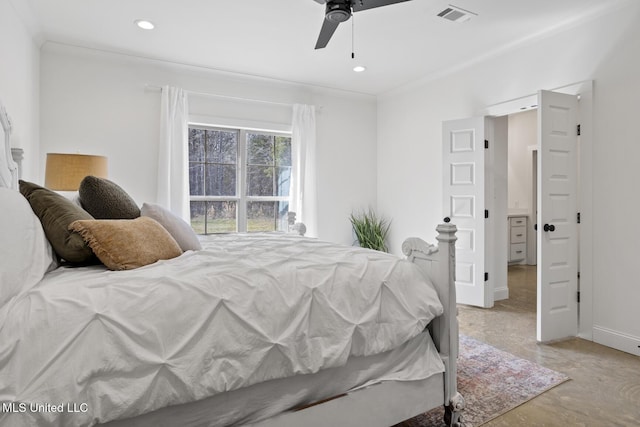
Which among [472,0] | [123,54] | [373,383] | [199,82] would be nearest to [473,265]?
[472,0]

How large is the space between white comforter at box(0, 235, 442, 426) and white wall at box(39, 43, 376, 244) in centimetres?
282

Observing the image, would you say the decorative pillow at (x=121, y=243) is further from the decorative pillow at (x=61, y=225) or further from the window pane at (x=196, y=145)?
the window pane at (x=196, y=145)

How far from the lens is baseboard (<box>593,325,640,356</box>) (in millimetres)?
2680

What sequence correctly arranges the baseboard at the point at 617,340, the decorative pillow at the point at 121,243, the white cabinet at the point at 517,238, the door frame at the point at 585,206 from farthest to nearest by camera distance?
1. the white cabinet at the point at 517,238
2. the door frame at the point at 585,206
3. the baseboard at the point at 617,340
4. the decorative pillow at the point at 121,243

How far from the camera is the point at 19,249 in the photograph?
3.85 feet

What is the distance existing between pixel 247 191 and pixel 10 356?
3777mm

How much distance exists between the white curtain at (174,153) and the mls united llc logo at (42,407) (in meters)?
3.16

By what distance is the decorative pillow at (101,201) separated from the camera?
1852mm

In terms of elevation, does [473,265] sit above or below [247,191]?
below

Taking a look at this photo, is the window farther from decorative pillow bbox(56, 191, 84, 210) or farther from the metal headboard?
the metal headboard

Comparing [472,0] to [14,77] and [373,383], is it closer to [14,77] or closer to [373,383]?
[373,383]

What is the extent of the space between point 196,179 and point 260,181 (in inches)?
32.1

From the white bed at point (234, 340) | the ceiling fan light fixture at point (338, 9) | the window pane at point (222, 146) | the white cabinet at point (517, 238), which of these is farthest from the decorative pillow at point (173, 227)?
the white cabinet at point (517, 238)

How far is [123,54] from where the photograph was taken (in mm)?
3803
